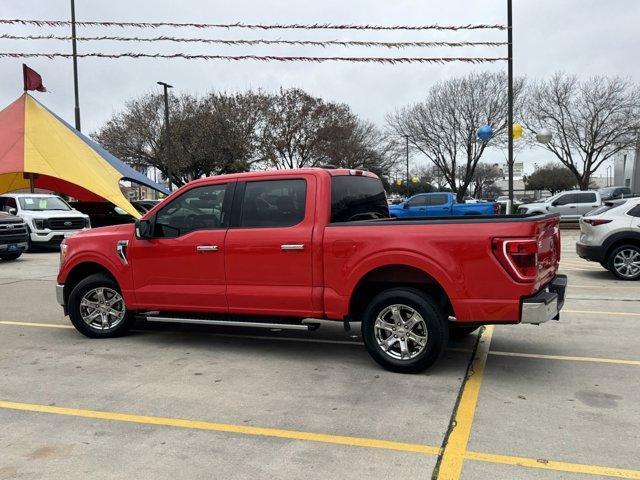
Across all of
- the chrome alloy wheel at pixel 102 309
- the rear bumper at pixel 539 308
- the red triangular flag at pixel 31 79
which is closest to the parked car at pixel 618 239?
the rear bumper at pixel 539 308

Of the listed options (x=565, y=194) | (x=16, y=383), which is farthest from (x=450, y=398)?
(x=565, y=194)

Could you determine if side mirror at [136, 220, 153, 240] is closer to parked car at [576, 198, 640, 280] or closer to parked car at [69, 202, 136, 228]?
parked car at [576, 198, 640, 280]

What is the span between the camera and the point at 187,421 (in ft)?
13.8

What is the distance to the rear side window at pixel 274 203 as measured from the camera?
5.59 meters

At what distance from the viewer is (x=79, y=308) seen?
22.0 feet

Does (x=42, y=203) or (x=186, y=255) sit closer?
(x=186, y=255)

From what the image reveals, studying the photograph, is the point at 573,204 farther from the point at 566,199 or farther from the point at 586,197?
the point at 586,197

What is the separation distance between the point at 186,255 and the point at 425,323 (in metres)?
2.56

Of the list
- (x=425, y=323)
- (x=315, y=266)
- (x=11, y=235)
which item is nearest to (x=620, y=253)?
(x=425, y=323)

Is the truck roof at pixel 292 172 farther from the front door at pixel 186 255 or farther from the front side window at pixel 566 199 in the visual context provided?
the front side window at pixel 566 199

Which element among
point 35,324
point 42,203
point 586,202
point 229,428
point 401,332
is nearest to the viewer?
point 229,428

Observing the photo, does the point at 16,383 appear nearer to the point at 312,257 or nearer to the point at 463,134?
the point at 312,257

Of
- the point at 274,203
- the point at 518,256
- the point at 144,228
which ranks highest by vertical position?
the point at 274,203

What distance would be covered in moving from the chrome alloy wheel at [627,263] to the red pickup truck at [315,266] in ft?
19.5
